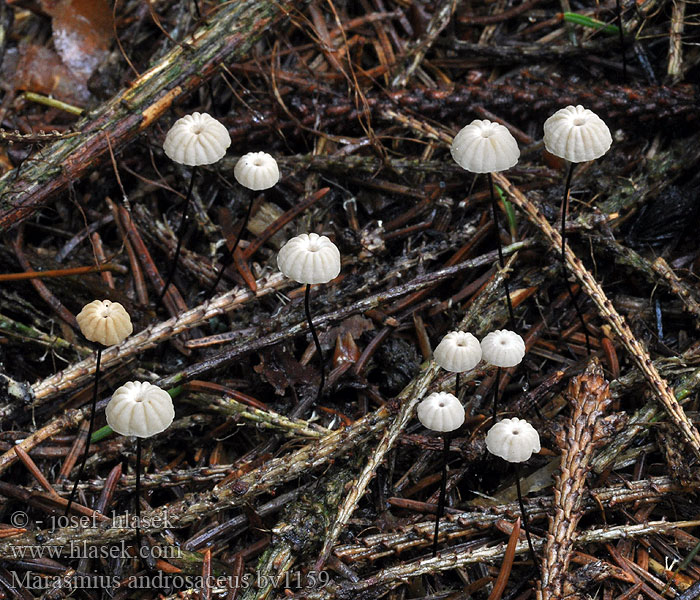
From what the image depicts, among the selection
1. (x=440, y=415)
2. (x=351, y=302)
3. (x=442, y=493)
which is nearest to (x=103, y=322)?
(x=351, y=302)

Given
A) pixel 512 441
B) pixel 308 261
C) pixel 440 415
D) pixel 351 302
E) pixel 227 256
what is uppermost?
pixel 227 256

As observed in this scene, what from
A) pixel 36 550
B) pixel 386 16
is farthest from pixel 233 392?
pixel 386 16

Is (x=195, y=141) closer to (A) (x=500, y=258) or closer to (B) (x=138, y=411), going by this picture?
(B) (x=138, y=411)

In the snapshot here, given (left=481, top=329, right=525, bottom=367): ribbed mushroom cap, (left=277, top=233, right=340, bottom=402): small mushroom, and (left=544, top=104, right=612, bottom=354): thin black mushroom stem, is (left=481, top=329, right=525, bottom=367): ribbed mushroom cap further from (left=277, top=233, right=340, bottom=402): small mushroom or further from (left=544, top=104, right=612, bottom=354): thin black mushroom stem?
(left=544, top=104, right=612, bottom=354): thin black mushroom stem

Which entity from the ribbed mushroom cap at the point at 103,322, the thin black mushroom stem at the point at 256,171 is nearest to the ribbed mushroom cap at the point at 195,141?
the thin black mushroom stem at the point at 256,171

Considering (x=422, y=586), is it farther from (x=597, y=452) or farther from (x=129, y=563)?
(x=129, y=563)

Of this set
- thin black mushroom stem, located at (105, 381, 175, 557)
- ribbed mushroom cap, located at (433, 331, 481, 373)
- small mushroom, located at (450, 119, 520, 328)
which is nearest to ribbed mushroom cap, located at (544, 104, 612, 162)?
small mushroom, located at (450, 119, 520, 328)

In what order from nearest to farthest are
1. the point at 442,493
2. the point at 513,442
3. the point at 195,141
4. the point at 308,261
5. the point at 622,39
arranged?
the point at 513,442 < the point at 442,493 < the point at 308,261 < the point at 195,141 < the point at 622,39
